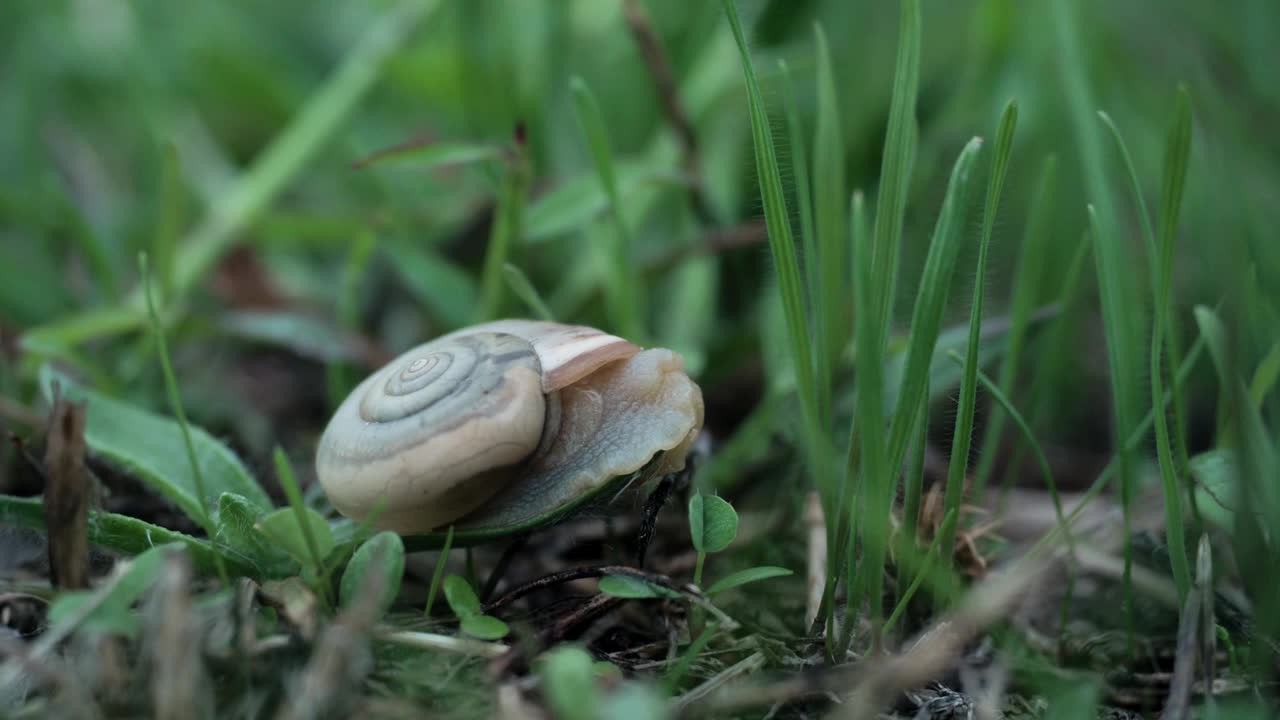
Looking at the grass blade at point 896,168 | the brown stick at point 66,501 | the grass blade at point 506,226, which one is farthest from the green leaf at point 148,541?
the grass blade at point 896,168

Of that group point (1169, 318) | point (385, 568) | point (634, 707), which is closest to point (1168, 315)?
point (1169, 318)

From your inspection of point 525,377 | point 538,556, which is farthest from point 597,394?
point 538,556

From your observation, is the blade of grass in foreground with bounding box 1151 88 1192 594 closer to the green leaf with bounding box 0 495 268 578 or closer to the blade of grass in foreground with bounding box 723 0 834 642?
the blade of grass in foreground with bounding box 723 0 834 642

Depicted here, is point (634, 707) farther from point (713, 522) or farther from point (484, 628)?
point (713, 522)

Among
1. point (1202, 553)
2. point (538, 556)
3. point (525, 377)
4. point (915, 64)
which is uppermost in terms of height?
point (915, 64)

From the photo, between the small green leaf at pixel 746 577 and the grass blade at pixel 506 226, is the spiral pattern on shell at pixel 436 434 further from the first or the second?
the grass blade at pixel 506 226

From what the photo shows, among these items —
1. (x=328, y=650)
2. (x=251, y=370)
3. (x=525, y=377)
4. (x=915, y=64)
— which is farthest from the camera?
(x=251, y=370)

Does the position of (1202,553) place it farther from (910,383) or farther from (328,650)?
(328,650)
